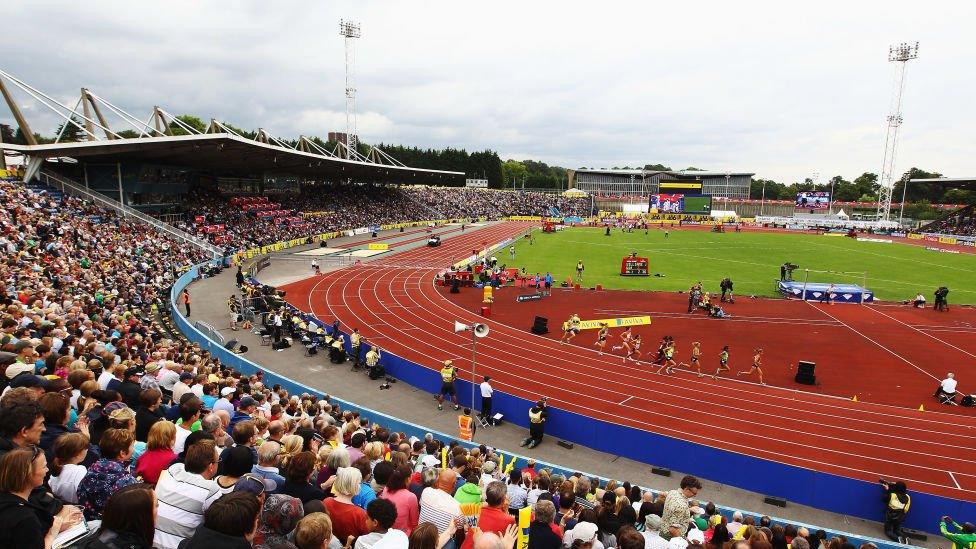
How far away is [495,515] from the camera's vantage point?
17.7 feet

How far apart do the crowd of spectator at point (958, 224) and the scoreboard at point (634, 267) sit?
236 ft

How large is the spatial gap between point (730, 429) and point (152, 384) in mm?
14511

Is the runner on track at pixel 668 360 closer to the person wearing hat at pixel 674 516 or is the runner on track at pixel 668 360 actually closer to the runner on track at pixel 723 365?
the runner on track at pixel 723 365

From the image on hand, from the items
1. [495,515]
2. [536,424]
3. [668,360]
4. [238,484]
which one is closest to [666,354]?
[668,360]

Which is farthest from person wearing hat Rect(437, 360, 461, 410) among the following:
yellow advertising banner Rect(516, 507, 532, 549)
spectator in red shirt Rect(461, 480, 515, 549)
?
spectator in red shirt Rect(461, 480, 515, 549)

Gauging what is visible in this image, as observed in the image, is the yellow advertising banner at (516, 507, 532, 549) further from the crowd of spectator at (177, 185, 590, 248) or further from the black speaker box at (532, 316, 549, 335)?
the crowd of spectator at (177, 185, 590, 248)

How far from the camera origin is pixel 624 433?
13.6 metres

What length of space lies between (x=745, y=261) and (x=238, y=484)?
52303mm

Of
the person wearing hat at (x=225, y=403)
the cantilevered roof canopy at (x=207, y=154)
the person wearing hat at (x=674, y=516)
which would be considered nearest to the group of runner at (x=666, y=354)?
the person wearing hat at (x=674, y=516)

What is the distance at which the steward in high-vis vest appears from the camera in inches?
555

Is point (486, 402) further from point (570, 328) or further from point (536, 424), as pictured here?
point (570, 328)

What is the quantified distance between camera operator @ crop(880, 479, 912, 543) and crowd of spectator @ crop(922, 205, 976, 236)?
9435 centimetres

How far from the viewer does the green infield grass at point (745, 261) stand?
37.9 metres

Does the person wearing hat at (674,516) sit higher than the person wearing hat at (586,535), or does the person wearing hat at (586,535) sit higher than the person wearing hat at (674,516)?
the person wearing hat at (586,535)
